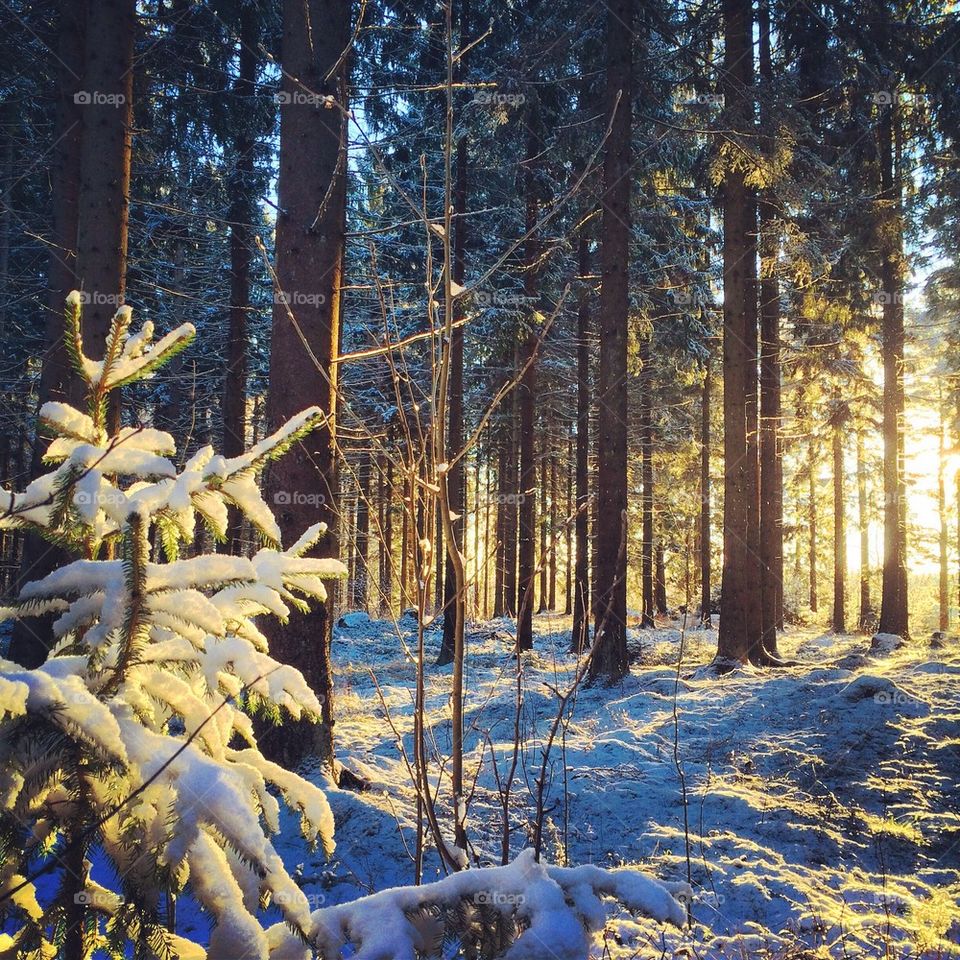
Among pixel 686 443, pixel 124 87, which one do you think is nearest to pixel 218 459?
pixel 124 87

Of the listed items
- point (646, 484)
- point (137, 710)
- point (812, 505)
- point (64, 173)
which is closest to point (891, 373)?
point (646, 484)

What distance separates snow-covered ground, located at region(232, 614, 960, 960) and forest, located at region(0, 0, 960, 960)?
4 centimetres

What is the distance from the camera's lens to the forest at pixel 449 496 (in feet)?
5.09

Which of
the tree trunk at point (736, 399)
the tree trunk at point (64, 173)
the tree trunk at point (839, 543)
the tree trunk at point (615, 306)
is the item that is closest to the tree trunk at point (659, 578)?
the tree trunk at point (839, 543)

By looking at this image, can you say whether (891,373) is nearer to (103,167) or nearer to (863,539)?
(863,539)

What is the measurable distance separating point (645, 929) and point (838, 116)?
1409 centimetres

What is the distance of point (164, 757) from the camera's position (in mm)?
1386

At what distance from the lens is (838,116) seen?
1218 centimetres

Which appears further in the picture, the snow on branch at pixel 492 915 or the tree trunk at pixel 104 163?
the tree trunk at pixel 104 163

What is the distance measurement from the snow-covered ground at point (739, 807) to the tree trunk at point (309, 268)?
133cm

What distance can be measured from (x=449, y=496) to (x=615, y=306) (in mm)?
3802

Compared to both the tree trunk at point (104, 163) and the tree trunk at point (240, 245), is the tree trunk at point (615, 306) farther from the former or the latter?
the tree trunk at point (240, 245)

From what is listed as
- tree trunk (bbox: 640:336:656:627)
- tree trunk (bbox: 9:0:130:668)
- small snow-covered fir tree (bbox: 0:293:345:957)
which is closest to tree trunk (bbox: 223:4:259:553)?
tree trunk (bbox: 9:0:130:668)

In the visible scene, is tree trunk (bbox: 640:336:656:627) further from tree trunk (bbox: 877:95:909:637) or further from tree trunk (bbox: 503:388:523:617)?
tree trunk (bbox: 877:95:909:637)
